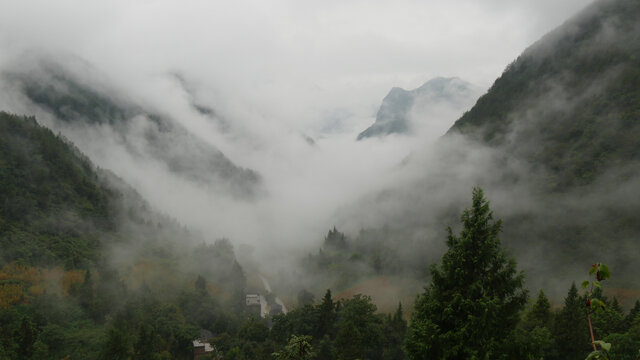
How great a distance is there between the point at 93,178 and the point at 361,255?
105 m

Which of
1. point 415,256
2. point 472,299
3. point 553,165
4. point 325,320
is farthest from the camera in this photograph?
point 415,256

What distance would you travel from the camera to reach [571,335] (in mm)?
43125

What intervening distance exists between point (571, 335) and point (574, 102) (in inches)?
3862

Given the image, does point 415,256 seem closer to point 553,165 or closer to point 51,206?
point 553,165

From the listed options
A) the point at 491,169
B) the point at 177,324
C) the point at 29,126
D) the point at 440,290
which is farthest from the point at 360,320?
the point at 29,126

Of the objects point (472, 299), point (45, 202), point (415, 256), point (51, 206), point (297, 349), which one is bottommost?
point (297, 349)

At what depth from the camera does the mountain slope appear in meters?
101

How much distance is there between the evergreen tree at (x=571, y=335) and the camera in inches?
1674

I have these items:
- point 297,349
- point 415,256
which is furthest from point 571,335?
point 415,256

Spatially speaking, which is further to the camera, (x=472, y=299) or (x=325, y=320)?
(x=325, y=320)

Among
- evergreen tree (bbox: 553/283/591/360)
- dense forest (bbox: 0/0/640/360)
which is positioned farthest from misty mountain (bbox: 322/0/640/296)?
evergreen tree (bbox: 553/283/591/360)

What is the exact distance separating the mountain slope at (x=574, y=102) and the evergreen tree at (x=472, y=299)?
103 m

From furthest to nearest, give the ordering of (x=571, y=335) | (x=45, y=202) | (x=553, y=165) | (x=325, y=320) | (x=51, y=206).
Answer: (x=51, y=206), (x=45, y=202), (x=553, y=165), (x=325, y=320), (x=571, y=335)

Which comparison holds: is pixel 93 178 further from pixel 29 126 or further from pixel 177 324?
pixel 177 324
